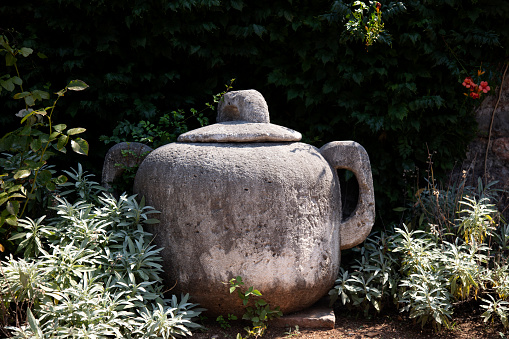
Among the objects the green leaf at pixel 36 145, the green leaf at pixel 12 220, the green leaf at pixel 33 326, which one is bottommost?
the green leaf at pixel 33 326

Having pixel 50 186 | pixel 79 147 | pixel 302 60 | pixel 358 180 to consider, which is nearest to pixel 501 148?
pixel 358 180

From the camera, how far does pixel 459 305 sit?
3396 mm

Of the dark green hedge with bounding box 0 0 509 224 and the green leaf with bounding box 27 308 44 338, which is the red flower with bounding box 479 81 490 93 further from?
the green leaf with bounding box 27 308 44 338

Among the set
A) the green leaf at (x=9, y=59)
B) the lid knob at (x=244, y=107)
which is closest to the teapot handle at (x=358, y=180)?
the lid knob at (x=244, y=107)

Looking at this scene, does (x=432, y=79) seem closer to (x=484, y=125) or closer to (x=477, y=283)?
(x=484, y=125)

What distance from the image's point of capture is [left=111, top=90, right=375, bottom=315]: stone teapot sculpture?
114 inches

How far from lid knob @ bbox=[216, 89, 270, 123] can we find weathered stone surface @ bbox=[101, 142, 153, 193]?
0.66m

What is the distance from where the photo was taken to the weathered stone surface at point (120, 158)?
11.4 feet

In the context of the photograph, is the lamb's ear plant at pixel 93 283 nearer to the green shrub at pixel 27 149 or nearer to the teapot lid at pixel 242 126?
the green shrub at pixel 27 149

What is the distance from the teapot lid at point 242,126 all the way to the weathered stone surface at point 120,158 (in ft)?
1.31

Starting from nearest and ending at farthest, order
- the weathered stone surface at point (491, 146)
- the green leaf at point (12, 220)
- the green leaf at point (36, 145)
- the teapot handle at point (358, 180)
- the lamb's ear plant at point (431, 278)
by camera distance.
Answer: the green leaf at point (12, 220) < the green leaf at point (36, 145) < the lamb's ear plant at point (431, 278) < the teapot handle at point (358, 180) < the weathered stone surface at point (491, 146)

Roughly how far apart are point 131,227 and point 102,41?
1.92 m

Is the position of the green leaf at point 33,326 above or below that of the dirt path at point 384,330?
above

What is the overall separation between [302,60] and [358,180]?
1.35 metres
